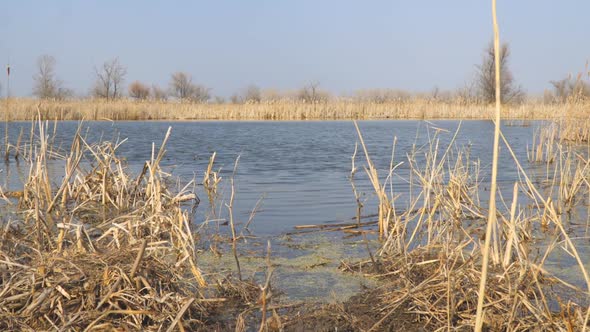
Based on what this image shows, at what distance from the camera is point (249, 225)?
18.2ft

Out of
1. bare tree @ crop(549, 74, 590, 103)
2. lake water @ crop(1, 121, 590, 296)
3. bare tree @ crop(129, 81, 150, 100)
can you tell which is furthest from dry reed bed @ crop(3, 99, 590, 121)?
bare tree @ crop(129, 81, 150, 100)

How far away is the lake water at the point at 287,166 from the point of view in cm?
588

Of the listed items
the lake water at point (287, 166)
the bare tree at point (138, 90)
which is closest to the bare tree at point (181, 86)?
the bare tree at point (138, 90)

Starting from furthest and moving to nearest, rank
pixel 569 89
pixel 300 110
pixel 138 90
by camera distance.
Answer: pixel 138 90, pixel 300 110, pixel 569 89

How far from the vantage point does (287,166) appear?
1085 cm

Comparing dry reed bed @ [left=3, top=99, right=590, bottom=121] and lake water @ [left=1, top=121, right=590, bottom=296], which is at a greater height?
dry reed bed @ [left=3, top=99, right=590, bottom=121]

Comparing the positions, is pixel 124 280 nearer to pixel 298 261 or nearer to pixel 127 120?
pixel 298 261

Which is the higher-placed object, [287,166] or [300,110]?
[300,110]

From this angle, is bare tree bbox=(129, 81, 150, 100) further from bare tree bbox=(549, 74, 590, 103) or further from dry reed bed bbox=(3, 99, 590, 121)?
bare tree bbox=(549, 74, 590, 103)

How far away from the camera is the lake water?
588 cm

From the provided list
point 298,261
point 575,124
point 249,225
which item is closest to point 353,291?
point 298,261

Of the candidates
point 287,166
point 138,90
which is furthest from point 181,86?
point 287,166

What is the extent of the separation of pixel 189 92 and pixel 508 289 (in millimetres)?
57998

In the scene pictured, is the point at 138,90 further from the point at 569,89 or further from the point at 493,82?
the point at 569,89
